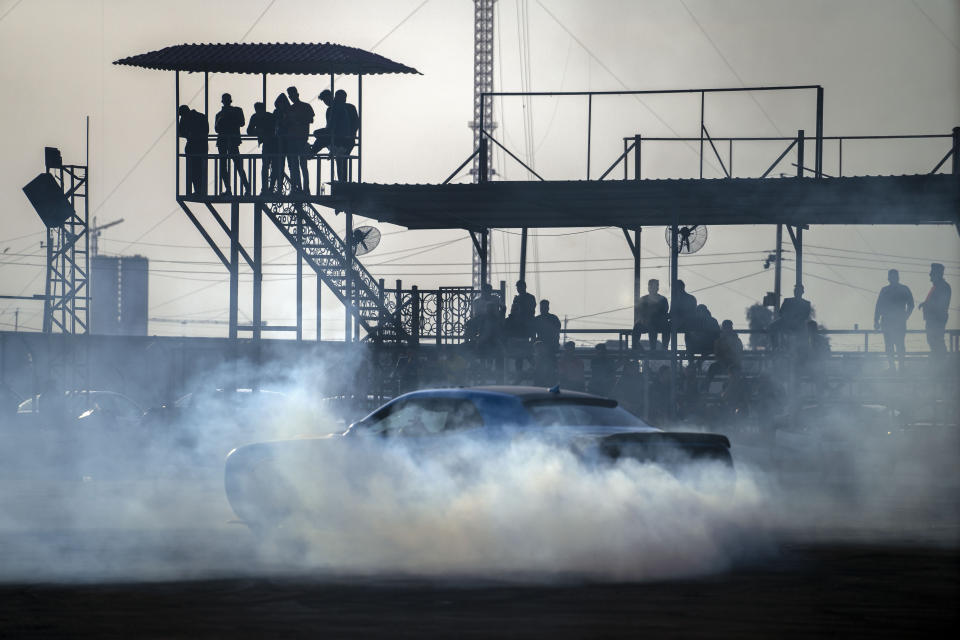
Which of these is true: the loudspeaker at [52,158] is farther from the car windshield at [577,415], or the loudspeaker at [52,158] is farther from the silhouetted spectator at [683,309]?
the car windshield at [577,415]

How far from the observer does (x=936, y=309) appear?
20234 millimetres

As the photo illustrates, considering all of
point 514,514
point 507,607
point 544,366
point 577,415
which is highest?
point 544,366

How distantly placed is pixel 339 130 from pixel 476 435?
14610mm

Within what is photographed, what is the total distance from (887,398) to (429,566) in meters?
12.7

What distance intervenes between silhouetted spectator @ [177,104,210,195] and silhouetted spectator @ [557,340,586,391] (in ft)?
28.4

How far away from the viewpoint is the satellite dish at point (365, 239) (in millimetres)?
26281

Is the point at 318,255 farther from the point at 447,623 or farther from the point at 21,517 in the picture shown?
the point at 447,623

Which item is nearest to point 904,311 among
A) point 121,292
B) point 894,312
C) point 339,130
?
point 894,312

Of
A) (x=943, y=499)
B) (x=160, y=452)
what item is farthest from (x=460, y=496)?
(x=160, y=452)

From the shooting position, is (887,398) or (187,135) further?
(187,135)

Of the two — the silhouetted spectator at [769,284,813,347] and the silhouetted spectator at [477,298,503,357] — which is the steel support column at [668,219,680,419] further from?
the silhouetted spectator at [477,298,503,357]

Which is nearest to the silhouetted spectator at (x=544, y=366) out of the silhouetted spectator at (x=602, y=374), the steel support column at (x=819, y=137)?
the silhouetted spectator at (x=602, y=374)

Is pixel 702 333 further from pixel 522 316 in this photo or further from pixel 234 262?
pixel 234 262

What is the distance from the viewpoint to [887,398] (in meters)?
20.3
